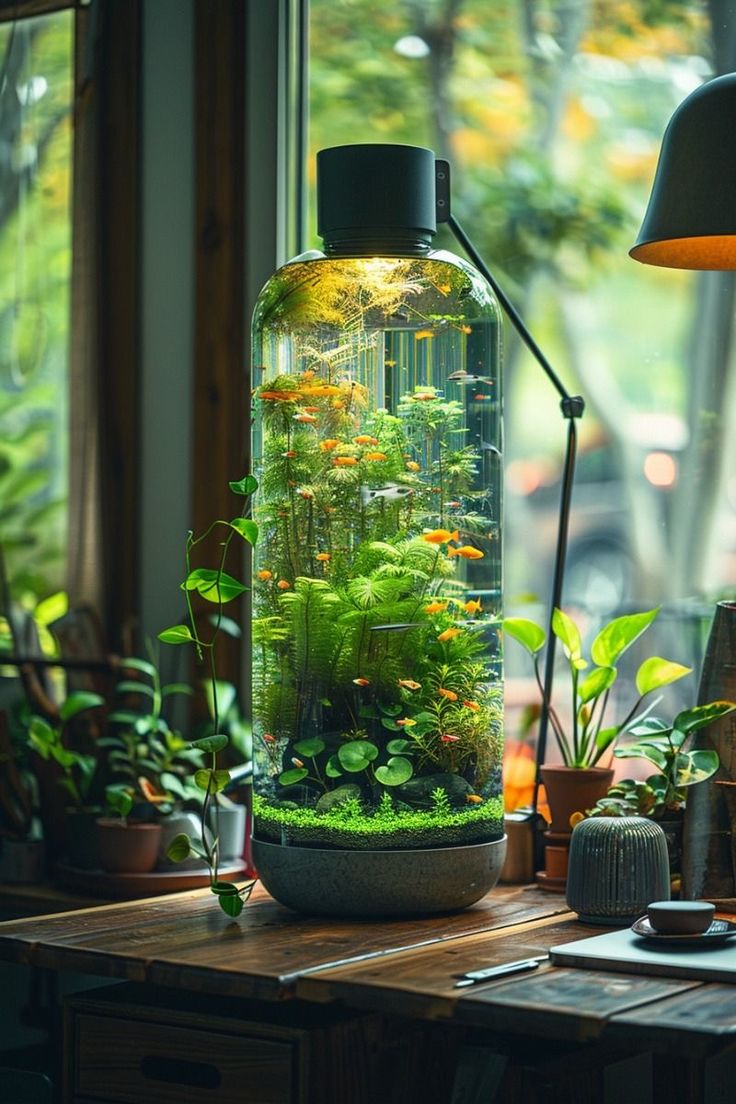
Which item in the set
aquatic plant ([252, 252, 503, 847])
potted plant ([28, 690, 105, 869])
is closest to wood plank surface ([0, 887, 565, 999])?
aquatic plant ([252, 252, 503, 847])

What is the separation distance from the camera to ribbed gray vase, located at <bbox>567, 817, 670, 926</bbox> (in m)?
1.73

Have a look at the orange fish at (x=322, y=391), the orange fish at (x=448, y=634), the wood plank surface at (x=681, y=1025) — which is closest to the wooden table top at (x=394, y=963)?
the wood plank surface at (x=681, y=1025)

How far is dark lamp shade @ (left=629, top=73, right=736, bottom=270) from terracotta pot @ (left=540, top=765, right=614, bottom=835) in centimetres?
69

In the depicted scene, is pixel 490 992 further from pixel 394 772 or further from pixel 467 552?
pixel 467 552

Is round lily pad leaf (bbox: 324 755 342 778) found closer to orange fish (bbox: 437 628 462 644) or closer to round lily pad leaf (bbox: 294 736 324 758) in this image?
round lily pad leaf (bbox: 294 736 324 758)

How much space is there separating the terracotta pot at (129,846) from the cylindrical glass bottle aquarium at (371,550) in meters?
0.36

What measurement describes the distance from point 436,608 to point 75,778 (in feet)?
2.74

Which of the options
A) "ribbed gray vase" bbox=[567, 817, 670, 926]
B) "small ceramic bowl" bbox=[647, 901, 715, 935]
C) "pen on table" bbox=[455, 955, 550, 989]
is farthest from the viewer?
"ribbed gray vase" bbox=[567, 817, 670, 926]

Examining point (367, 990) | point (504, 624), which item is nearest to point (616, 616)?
point (504, 624)

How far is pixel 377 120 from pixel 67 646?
1023mm

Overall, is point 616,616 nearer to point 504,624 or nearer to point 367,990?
point 504,624

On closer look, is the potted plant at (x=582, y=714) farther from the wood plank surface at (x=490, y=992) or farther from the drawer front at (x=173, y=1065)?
the drawer front at (x=173, y=1065)

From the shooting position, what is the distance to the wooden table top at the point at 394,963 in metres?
1.35

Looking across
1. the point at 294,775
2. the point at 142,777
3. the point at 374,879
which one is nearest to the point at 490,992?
the point at 374,879
